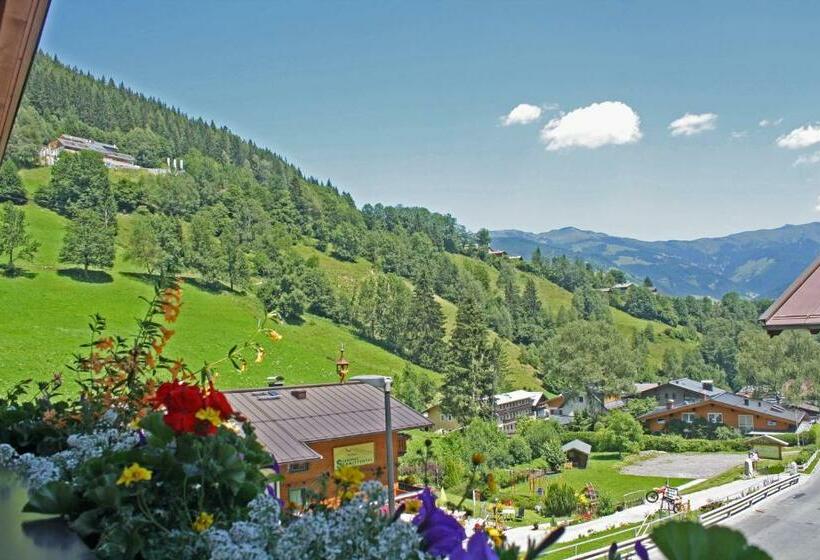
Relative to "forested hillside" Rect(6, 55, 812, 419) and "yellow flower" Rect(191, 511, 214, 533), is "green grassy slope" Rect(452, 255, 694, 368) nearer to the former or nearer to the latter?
"forested hillside" Rect(6, 55, 812, 419)

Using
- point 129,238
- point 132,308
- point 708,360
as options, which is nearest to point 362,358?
point 132,308

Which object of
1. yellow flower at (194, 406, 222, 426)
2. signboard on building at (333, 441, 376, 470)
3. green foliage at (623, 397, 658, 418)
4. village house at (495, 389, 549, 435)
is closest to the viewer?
yellow flower at (194, 406, 222, 426)

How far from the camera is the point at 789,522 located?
1638 cm

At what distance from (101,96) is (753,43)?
77.1 m

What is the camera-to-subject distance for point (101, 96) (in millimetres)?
70625

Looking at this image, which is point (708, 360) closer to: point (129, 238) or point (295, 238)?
point (295, 238)

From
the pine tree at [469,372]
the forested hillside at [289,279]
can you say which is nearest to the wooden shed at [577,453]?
the pine tree at [469,372]

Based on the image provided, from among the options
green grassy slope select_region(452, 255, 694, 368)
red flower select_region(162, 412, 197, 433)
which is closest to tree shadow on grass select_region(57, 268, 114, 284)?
green grassy slope select_region(452, 255, 694, 368)

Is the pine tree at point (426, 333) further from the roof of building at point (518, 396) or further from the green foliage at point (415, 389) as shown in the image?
the green foliage at point (415, 389)

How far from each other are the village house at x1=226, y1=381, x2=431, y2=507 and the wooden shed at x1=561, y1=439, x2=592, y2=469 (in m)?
22.2

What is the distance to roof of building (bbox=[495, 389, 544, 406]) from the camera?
37.1m

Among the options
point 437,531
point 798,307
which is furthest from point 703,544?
point 798,307

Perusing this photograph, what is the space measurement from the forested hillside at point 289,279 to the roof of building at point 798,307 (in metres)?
23.5

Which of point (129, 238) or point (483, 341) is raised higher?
point (129, 238)
